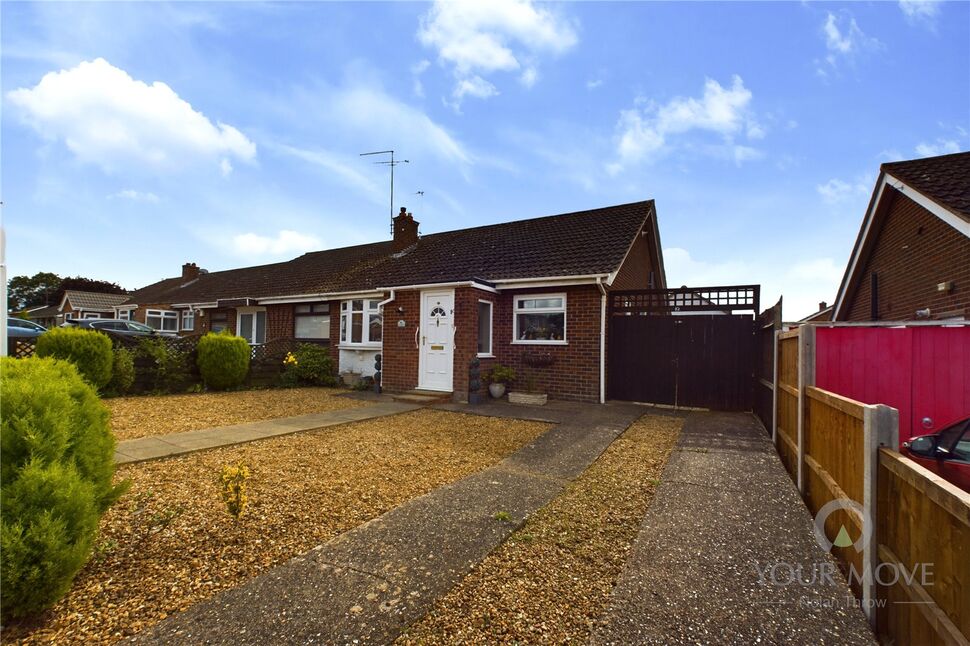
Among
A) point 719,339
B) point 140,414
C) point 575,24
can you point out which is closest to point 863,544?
point 719,339

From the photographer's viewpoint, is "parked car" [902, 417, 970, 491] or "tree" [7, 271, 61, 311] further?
"tree" [7, 271, 61, 311]

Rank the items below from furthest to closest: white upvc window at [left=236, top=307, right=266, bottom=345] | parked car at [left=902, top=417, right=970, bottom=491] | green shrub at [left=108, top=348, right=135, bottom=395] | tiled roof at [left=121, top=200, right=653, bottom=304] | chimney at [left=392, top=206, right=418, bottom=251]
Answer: chimney at [left=392, top=206, right=418, bottom=251] → white upvc window at [left=236, top=307, right=266, bottom=345] → tiled roof at [left=121, top=200, right=653, bottom=304] → green shrub at [left=108, top=348, right=135, bottom=395] → parked car at [left=902, top=417, right=970, bottom=491]

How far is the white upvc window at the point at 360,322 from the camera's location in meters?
13.0

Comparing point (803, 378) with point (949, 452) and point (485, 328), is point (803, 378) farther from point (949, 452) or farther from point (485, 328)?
point (485, 328)

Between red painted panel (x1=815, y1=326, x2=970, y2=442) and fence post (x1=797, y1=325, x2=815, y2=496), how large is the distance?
42.2 inches

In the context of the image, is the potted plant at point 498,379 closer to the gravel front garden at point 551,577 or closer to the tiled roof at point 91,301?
the gravel front garden at point 551,577

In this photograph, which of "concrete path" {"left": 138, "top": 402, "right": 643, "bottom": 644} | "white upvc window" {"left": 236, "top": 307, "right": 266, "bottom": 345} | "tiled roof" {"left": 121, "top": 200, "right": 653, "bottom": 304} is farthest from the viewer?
"white upvc window" {"left": 236, "top": 307, "right": 266, "bottom": 345}

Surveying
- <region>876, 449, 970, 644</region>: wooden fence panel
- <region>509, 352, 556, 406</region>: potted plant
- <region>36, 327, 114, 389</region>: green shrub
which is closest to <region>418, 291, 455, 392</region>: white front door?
<region>509, 352, 556, 406</region>: potted plant

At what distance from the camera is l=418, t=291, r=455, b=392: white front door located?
32.9 feet

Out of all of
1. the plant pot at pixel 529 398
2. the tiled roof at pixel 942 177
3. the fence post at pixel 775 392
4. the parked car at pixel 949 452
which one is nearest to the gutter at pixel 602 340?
the plant pot at pixel 529 398

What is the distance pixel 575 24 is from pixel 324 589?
29.4 ft

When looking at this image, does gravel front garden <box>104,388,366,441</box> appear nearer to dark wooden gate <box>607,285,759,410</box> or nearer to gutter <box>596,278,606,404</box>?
gutter <box>596,278,606,404</box>

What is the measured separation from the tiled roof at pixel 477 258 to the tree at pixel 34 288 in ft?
203

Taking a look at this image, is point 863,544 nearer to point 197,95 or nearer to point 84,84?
point 84,84
